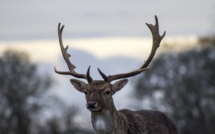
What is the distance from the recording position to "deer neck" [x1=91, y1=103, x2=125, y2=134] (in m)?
21.8

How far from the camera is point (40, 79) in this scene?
7962cm

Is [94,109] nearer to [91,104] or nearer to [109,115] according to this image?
[91,104]

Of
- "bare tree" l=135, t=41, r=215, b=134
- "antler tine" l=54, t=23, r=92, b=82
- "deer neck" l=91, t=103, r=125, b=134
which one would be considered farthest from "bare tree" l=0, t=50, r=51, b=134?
"deer neck" l=91, t=103, r=125, b=134

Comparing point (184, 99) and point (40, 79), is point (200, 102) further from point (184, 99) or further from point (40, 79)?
point (40, 79)

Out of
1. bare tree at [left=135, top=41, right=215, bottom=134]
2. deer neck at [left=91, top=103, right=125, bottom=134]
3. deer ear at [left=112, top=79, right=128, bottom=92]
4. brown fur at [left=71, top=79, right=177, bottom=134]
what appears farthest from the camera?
bare tree at [left=135, top=41, right=215, bottom=134]

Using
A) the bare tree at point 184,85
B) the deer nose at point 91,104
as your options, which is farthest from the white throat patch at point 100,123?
the bare tree at point 184,85

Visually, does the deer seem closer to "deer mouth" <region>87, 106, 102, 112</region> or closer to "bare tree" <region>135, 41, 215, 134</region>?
"deer mouth" <region>87, 106, 102, 112</region>

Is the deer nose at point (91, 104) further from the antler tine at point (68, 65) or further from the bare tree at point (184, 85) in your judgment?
the bare tree at point (184, 85)

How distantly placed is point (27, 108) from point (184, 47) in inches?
613

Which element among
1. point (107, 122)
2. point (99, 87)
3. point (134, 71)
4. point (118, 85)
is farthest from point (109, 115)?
point (134, 71)

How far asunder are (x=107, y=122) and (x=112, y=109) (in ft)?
1.25

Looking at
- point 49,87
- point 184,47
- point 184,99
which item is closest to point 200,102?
point 184,99

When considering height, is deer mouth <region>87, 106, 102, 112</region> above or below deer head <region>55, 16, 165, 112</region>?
below

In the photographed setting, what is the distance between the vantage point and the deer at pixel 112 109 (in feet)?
71.5
